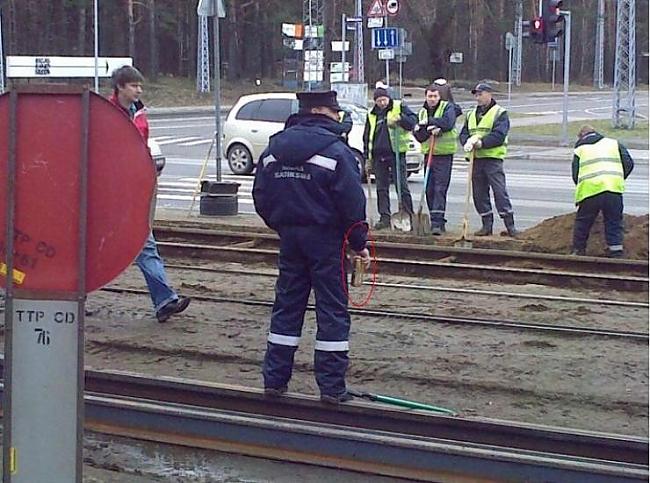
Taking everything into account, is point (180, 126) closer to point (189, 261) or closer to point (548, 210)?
point (548, 210)

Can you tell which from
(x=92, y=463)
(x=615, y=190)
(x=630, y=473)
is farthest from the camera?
(x=615, y=190)

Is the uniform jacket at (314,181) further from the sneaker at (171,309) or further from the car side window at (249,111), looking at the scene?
the car side window at (249,111)

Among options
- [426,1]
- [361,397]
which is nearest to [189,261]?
[361,397]

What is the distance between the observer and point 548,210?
1916 centimetres

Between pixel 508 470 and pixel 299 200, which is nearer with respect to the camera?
pixel 508 470

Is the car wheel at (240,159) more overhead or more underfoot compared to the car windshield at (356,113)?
more underfoot

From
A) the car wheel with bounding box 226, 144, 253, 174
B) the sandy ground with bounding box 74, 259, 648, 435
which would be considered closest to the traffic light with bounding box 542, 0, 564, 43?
the car wheel with bounding box 226, 144, 253, 174

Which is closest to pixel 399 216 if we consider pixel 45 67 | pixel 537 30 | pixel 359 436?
pixel 359 436

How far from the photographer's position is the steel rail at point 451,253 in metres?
12.3

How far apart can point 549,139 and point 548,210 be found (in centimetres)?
1815

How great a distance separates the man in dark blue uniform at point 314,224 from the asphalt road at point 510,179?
33.7ft

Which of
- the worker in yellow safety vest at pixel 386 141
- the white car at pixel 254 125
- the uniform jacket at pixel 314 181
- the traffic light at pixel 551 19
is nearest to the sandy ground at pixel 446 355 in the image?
the uniform jacket at pixel 314 181

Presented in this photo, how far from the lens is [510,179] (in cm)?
2461

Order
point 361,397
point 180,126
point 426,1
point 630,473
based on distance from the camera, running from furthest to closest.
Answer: point 426,1 → point 180,126 → point 361,397 → point 630,473
